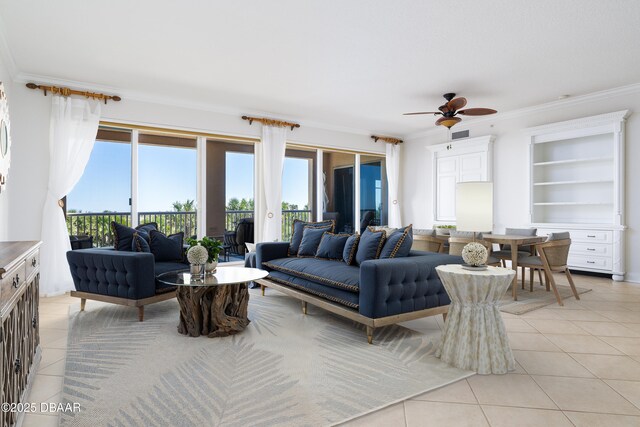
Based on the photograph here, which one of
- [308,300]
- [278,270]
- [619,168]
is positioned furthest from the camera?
[619,168]

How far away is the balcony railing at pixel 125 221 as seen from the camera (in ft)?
17.3

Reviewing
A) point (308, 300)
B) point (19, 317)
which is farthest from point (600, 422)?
point (19, 317)

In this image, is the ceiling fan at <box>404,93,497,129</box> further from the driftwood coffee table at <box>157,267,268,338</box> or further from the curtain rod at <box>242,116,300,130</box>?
the driftwood coffee table at <box>157,267,268,338</box>

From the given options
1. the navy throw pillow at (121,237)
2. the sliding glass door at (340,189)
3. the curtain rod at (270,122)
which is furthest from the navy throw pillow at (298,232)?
the sliding glass door at (340,189)

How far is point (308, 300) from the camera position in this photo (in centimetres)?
365

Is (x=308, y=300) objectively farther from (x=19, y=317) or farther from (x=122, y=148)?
(x=122, y=148)

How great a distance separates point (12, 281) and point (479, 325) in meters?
2.63

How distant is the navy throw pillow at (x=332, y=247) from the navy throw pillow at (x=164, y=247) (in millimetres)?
1626

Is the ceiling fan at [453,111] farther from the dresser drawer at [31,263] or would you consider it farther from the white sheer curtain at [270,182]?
the dresser drawer at [31,263]

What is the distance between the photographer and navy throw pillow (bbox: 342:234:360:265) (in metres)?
3.86

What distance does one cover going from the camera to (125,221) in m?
5.51

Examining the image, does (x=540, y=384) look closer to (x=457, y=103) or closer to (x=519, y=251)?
(x=519, y=251)

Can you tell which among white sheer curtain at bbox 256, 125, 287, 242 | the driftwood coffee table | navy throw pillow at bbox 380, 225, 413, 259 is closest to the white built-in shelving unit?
navy throw pillow at bbox 380, 225, 413, 259

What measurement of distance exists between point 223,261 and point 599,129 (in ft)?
19.8
